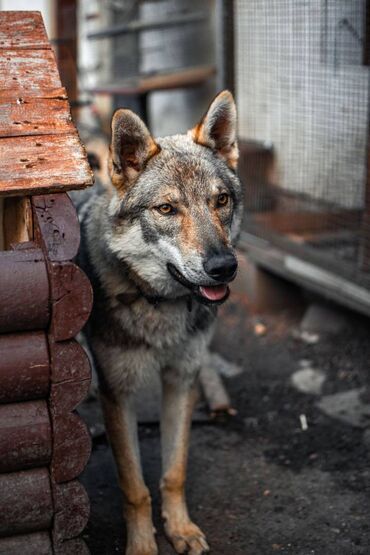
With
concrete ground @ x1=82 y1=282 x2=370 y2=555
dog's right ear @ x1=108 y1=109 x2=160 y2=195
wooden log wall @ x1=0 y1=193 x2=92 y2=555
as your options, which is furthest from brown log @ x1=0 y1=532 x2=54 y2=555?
dog's right ear @ x1=108 y1=109 x2=160 y2=195

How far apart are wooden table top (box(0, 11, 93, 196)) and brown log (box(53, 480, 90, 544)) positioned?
1212 mm

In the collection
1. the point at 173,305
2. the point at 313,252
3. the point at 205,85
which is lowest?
the point at 313,252

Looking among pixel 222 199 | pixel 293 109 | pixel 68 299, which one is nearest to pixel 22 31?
pixel 222 199

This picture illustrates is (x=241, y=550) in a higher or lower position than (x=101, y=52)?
lower

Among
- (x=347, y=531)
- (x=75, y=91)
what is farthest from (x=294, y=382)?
(x=75, y=91)

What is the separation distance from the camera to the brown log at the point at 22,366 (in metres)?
2.94

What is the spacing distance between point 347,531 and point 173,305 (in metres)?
1.41

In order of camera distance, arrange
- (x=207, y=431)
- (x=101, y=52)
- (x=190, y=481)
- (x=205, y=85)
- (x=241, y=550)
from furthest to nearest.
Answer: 1. (x=101, y=52)
2. (x=205, y=85)
3. (x=207, y=431)
4. (x=190, y=481)
5. (x=241, y=550)

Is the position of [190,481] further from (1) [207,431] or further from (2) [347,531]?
(2) [347,531]

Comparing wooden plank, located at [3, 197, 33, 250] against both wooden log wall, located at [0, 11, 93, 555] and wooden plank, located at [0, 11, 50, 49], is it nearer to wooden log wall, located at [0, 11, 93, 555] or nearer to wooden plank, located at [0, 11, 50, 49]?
wooden log wall, located at [0, 11, 93, 555]

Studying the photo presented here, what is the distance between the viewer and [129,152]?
12.3 feet

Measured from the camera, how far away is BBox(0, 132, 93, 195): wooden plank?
9.64 ft

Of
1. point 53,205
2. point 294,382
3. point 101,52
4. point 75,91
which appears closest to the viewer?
point 53,205

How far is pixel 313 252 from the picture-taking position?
604 cm
